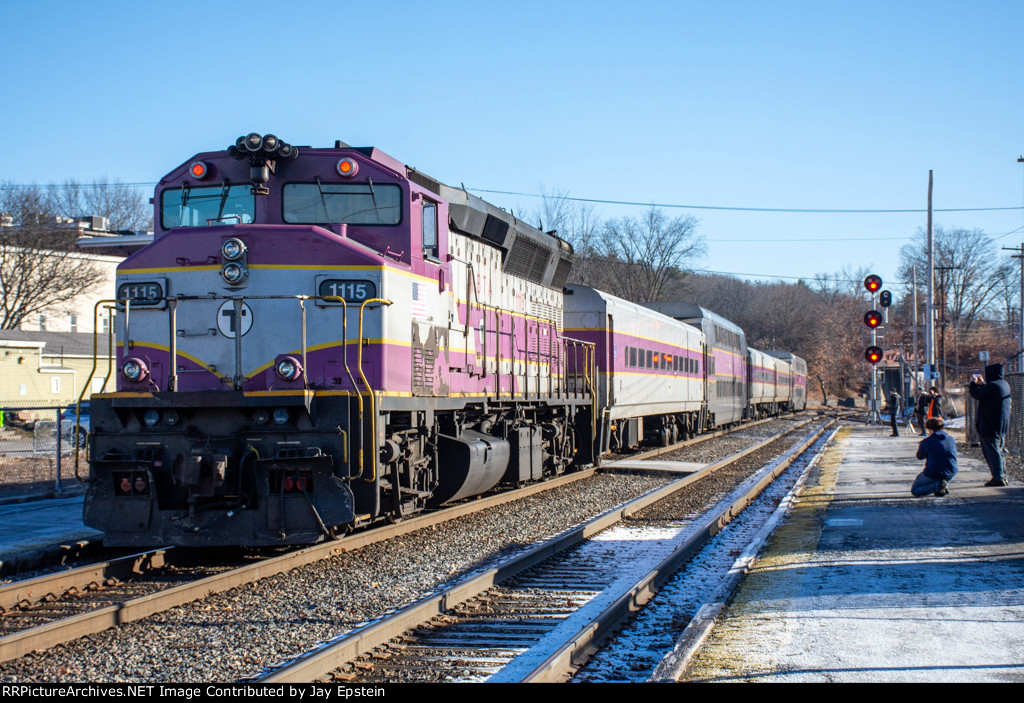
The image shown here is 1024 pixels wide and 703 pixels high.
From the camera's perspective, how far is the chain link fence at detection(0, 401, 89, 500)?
44.9ft

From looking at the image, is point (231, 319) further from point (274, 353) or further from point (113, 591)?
point (113, 591)

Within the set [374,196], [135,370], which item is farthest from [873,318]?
[135,370]

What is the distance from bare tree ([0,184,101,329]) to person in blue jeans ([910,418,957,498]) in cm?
4546

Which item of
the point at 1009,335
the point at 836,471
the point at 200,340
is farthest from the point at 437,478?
the point at 1009,335

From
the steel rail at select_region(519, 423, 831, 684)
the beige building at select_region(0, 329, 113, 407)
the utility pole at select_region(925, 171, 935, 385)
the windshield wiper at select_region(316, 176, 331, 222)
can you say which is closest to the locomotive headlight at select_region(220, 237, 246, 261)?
the windshield wiper at select_region(316, 176, 331, 222)

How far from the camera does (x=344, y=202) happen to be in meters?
9.33

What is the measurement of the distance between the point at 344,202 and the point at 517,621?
4.63m

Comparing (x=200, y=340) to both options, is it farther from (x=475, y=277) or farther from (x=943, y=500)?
(x=943, y=500)

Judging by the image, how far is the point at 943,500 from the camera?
40.7ft

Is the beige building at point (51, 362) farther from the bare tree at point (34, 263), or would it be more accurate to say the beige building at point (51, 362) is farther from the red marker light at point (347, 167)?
the red marker light at point (347, 167)

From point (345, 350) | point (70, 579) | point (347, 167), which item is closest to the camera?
point (70, 579)

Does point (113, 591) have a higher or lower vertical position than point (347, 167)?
lower

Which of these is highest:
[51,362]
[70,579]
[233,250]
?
[233,250]

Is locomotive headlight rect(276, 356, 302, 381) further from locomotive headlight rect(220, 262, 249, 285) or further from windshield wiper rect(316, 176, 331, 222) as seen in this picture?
windshield wiper rect(316, 176, 331, 222)
